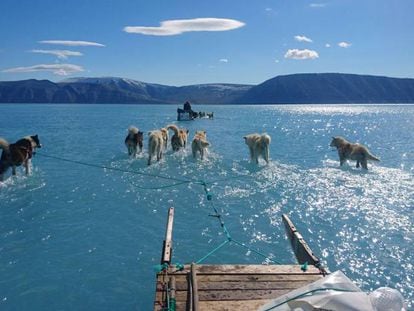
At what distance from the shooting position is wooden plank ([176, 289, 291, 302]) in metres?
6.68

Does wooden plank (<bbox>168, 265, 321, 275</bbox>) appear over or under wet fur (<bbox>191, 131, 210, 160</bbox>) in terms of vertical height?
under

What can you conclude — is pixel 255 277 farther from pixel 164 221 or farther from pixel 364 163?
pixel 364 163

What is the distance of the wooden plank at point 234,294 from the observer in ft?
21.9

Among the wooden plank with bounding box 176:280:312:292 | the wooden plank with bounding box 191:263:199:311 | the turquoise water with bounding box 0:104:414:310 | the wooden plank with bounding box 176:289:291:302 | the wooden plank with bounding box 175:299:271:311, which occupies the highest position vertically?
the wooden plank with bounding box 191:263:199:311

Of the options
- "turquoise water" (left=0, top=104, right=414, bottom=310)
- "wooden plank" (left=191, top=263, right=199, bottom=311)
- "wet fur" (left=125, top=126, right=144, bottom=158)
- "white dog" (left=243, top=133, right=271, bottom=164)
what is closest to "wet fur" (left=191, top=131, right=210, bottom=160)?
"turquoise water" (left=0, top=104, right=414, bottom=310)

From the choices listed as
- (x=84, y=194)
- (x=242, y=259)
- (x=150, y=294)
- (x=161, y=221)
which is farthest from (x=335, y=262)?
(x=84, y=194)

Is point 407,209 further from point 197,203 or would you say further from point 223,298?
point 223,298

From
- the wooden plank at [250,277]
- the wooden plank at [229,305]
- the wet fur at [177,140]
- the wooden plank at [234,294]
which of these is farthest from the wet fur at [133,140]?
the wooden plank at [229,305]

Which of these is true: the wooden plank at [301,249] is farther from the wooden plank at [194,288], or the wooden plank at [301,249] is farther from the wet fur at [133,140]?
the wet fur at [133,140]

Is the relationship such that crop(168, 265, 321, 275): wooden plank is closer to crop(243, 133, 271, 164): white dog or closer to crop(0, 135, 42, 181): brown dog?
crop(243, 133, 271, 164): white dog

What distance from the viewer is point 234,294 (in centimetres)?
680

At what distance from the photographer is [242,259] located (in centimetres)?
993

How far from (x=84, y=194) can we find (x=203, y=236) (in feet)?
22.7

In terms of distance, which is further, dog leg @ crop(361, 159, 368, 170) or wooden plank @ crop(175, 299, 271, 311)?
dog leg @ crop(361, 159, 368, 170)
